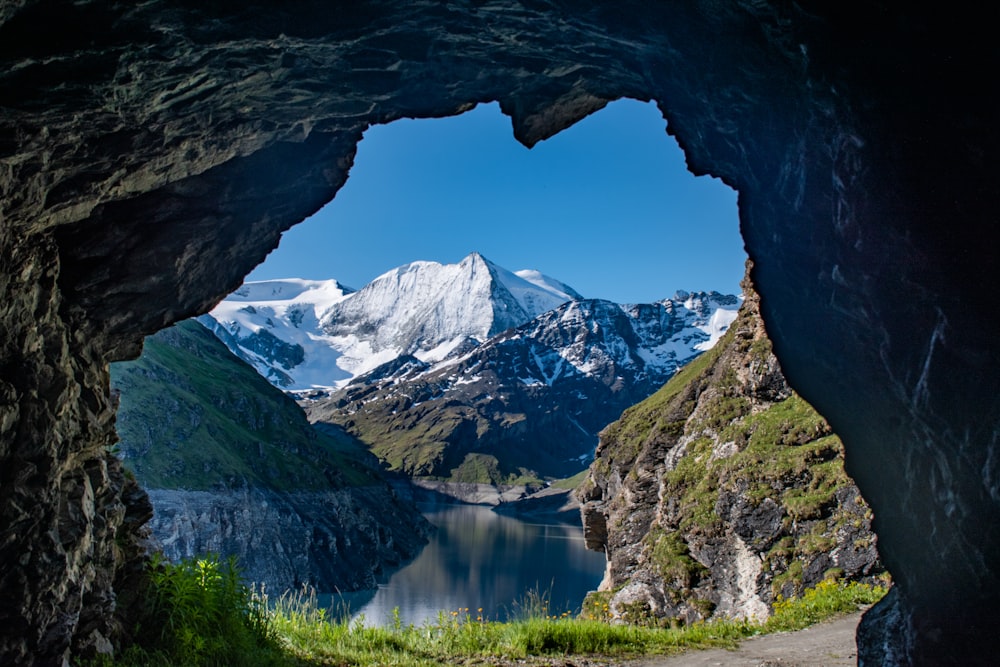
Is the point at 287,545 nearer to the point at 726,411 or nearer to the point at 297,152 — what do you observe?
the point at 726,411

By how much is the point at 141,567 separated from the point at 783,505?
24897 millimetres

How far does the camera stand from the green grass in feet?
35.4

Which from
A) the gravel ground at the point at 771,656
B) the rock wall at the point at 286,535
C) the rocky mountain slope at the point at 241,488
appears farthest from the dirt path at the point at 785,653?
the rocky mountain slope at the point at 241,488

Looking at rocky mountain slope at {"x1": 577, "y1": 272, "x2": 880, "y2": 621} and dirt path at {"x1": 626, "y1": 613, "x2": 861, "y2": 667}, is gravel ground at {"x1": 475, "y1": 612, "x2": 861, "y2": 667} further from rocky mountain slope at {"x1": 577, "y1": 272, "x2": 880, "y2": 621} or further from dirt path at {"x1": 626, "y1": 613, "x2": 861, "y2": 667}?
rocky mountain slope at {"x1": 577, "y1": 272, "x2": 880, "y2": 621}

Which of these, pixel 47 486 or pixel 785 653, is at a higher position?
pixel 47 486

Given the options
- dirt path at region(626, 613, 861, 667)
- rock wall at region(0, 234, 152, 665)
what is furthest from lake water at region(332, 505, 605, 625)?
rock wall at region(0, 234, 152, 665)

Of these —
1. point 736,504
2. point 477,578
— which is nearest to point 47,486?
point 736,504

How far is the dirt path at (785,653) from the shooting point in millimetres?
13156

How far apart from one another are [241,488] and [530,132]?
131886 millimetres

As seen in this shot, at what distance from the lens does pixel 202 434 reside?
13962 cm

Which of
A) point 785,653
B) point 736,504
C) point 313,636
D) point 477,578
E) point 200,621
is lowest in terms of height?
point 477,578

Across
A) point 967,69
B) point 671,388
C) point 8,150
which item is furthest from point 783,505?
point 671,388

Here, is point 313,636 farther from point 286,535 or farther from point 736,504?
point 286,535

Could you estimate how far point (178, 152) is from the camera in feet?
34.0
